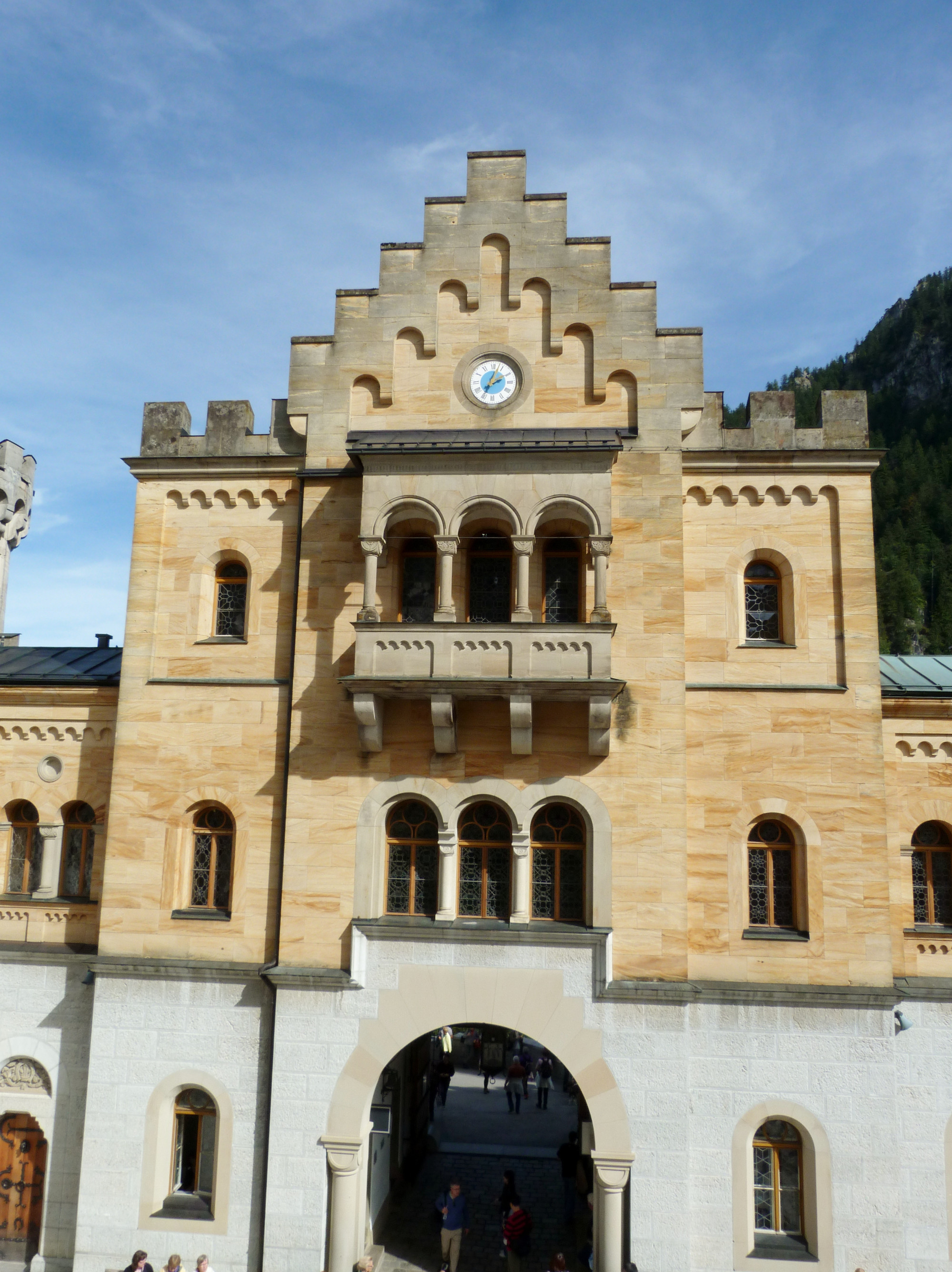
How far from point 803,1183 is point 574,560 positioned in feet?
35.0

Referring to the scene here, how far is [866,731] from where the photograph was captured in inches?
634

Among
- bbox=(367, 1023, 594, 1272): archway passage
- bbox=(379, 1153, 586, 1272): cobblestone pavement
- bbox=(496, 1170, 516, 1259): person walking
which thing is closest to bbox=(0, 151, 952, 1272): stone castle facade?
bbox=(367, 1023, 594, 1272): archway passage

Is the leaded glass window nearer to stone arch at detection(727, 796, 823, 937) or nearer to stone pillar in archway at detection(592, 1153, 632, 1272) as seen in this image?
stone pillar in archway at detection(592, 1153, 632, 1272)

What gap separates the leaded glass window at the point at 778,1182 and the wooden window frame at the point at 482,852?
5.35 metres

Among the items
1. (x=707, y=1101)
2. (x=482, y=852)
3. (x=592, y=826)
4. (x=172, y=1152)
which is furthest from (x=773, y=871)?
(x=172, y=1152)

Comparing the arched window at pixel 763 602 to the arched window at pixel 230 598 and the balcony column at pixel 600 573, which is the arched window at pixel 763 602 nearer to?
the balcony column at pixel 600 573

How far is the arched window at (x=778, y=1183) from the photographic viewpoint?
49.5ft

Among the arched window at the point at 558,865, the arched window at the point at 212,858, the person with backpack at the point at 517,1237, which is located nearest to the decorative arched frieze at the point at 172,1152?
the arched window at the point at 212,858

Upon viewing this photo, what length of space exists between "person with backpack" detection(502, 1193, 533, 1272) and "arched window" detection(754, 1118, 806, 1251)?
3840mm

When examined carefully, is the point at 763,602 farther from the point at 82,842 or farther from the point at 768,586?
the point at 82,842

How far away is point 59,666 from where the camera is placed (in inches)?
787

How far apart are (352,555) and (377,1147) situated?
1079 centimetres

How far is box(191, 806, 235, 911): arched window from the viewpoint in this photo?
55.7 feet

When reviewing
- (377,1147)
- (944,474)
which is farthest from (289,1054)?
(944,474)
